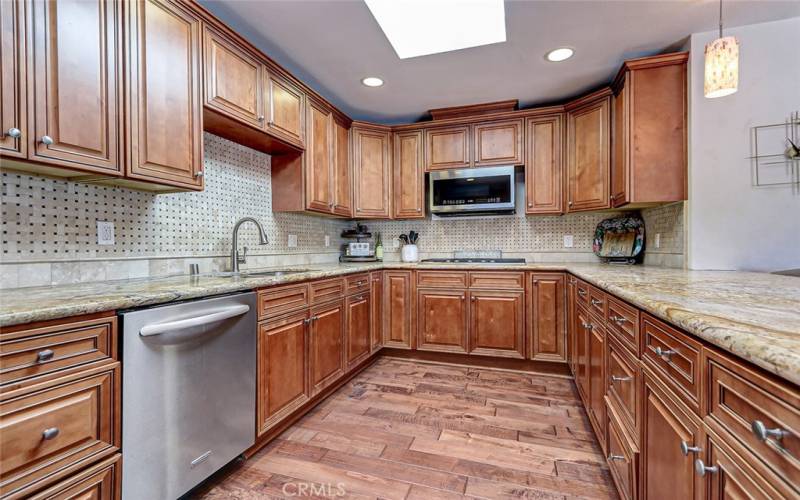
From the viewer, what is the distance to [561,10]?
1911 millimetres

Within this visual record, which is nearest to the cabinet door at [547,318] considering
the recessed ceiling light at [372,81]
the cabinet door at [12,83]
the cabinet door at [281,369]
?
the cabinet door at [281,369]

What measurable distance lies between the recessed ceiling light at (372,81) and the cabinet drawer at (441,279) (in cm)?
163

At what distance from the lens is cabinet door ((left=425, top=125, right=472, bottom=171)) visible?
130 inches

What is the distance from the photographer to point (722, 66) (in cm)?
141

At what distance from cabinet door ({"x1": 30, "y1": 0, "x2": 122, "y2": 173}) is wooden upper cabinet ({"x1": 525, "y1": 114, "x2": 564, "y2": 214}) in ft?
9.65

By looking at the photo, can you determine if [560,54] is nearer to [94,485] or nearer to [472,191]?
[472,191]

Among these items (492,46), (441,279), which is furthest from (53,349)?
(492,46)

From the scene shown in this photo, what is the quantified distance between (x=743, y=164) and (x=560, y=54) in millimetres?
1317

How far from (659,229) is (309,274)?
2.59 m

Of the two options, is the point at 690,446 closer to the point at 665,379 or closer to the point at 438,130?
the point at 665,379

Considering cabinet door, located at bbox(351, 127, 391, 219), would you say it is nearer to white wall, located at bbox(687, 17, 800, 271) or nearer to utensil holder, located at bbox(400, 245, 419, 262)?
utensil holder, located at bbox(400, 245, 419, 262)

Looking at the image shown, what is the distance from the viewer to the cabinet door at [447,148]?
3309mm

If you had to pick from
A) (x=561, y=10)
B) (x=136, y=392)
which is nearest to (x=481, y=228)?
(x=561, y=10)

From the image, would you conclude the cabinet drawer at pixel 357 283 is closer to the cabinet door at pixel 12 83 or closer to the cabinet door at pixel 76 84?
the cabinet door at pixel 76 84
